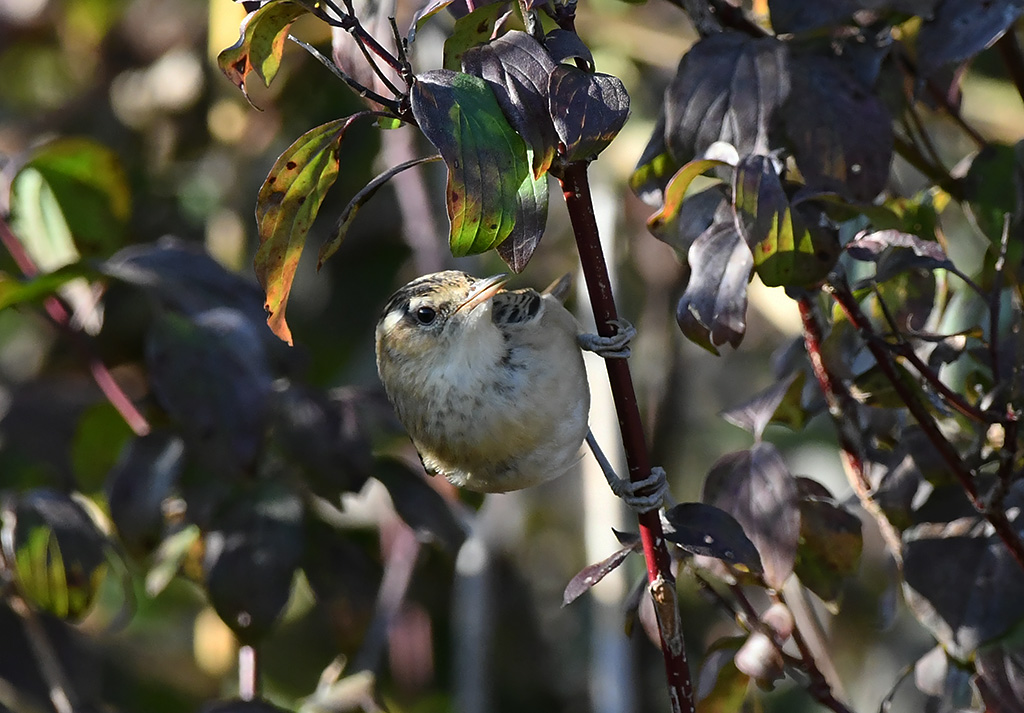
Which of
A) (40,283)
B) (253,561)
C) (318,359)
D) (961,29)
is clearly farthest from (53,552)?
(318,359)

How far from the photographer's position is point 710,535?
4.23 ft

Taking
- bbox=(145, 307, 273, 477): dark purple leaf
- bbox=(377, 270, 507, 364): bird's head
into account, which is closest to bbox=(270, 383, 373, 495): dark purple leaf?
bbox=(145, 307, 273, 477): dark purple leaf

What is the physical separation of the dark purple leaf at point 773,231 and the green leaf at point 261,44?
1.59 feet

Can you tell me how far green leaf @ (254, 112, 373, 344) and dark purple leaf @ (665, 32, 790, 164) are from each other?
1.41 feet

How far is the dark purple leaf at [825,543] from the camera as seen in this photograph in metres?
1.53

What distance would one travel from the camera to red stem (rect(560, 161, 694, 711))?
1187mm

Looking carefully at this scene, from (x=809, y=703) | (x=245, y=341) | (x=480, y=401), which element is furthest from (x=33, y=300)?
(x=809, y=703)

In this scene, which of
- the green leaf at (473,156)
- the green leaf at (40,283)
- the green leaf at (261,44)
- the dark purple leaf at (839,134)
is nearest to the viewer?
the green leaf at (473,156)

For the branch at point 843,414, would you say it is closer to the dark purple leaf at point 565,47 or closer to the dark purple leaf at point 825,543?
the dark purple leaf at point 825,543

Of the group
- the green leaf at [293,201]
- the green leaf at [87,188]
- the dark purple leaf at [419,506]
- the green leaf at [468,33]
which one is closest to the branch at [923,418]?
the green leaf at [468,33]

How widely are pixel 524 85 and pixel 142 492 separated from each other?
1134mm

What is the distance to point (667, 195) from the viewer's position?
133cm

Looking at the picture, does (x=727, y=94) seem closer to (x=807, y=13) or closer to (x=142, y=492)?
(x=807, y=13)

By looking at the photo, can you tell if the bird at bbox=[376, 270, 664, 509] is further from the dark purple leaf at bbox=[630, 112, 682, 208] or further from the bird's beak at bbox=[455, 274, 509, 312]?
the dark purple leaf at bbox=[630, 112, 682, 208]
